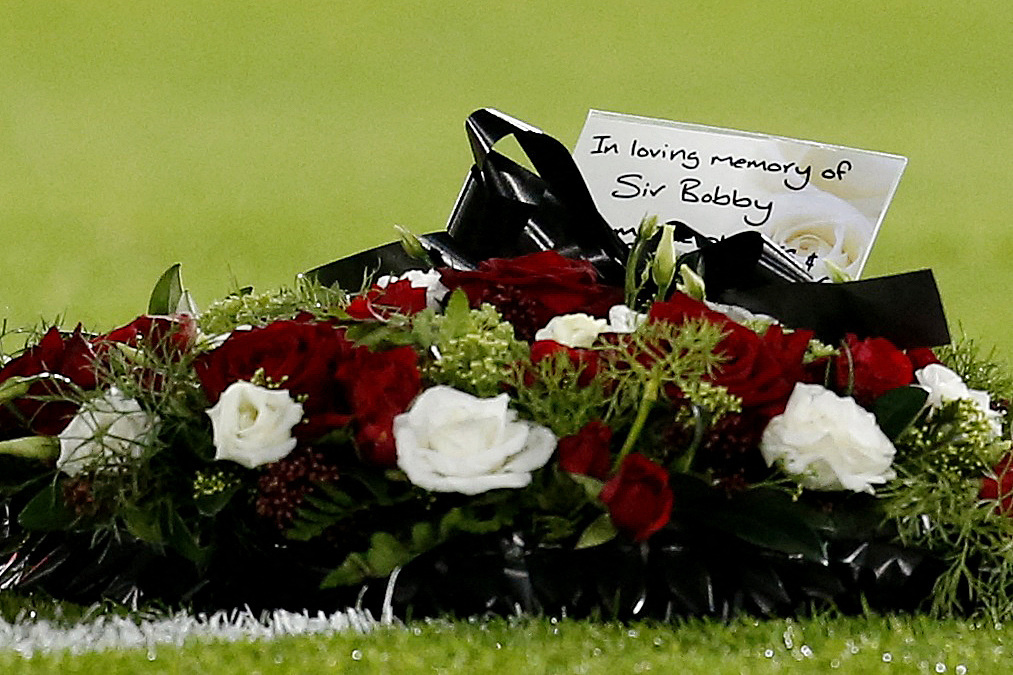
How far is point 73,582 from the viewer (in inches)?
32.3

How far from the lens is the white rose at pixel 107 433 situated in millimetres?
783

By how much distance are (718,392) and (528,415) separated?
0.10 metres

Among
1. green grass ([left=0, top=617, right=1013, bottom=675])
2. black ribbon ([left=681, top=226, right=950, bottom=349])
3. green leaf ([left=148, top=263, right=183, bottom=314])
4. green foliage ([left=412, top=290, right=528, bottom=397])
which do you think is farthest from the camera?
green leaf ([left=148, top=263, right=183, bottom=314])

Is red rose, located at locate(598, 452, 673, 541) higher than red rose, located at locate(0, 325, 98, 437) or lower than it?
lower

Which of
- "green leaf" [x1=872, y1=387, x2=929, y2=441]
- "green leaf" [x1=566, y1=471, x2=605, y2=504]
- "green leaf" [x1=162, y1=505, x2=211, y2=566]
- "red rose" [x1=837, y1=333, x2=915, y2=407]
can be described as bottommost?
"green leaf" [x1=162, y1=505, x2=211, y2=566]

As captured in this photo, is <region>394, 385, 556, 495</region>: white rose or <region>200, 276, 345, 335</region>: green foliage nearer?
<region>394, 385, 556, 495</region>: white rose

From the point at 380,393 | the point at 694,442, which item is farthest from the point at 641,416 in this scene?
the point at 380,393

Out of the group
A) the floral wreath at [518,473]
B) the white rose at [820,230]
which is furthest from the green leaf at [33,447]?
the white rose at [820,230]

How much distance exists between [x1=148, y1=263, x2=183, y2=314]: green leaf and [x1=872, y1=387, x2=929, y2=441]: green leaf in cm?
47

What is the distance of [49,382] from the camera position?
848 millimetres

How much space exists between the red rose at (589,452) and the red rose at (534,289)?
12cm

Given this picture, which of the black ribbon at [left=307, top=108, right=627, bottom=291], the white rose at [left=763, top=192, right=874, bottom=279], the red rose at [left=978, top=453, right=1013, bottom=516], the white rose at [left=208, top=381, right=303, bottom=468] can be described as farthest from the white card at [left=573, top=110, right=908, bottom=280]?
the white rose at [left=208, top=381, right=303, bottom=468]

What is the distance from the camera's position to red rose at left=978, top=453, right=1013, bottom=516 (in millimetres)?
785

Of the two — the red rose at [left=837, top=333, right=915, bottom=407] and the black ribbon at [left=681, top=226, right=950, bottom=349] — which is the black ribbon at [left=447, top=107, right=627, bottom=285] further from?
the red rose at [left=837, top=333, right=915, bottom=407]
